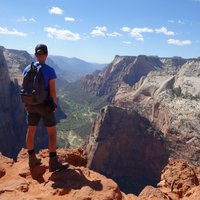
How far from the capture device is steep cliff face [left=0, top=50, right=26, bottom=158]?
7394 cm

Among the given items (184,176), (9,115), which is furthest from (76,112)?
(184,176)

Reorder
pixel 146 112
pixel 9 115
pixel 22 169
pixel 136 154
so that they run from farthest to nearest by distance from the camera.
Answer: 1. pixel 146 112
2. pixel 9 115
3. pixel 136 154
4. pixel 22 169

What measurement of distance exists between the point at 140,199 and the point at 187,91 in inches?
3678

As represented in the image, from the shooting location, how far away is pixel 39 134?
85750 mm

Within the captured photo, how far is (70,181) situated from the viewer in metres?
8.77

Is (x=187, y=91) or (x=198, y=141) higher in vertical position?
(x=187, y=91)

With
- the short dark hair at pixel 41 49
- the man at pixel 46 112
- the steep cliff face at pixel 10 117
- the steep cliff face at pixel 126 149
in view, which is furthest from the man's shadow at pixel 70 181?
the steep cliff face at pixel 10 117

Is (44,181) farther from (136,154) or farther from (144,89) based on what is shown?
(144,89)

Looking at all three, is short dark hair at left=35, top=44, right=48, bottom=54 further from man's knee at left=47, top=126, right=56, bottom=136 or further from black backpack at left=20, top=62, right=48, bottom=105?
man's knee at left=47, top=126, right=56, bottom=136

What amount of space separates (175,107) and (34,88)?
7940 centimetres

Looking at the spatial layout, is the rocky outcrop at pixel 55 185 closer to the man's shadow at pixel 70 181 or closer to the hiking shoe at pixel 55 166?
the man's shadow at pixel 70 181

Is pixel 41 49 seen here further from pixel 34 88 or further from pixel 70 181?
pixel 70 181

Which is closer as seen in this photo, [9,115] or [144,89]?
[9,115]

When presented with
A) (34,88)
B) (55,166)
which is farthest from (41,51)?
(55,166)
